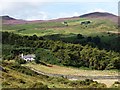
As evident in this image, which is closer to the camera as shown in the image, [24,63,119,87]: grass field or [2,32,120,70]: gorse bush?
[24,63,119,87]: grass field

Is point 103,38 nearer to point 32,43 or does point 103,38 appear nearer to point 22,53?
point 32,43

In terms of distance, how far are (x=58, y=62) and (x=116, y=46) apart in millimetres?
30771

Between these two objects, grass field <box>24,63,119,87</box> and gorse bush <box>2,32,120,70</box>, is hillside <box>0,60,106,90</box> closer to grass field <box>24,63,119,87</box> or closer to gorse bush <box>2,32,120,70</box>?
grass field <box>24,63,119,87</box>

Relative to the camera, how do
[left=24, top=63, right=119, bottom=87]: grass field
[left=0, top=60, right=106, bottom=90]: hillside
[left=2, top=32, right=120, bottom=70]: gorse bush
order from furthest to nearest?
[left=2, top=32, right=120, bottom=70]: gorse bush < [left=24, top=63, right=119, bottom=87]: grass field < [left=0, top=60, right=106, bottom=90]: hillside

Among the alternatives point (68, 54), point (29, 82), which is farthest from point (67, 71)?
point (29, 82)

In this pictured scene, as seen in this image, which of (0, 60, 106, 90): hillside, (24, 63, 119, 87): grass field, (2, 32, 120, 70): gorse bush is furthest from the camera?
(2, 32, 120, 70): gorse bush

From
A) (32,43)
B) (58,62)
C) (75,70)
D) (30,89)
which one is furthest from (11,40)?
(30,89)

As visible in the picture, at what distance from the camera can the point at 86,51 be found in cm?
8825

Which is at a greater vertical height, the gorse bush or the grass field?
the gorse bush

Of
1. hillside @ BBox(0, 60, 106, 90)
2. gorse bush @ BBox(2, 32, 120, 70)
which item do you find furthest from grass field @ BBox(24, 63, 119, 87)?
hillside @ BBox(0, 60, 106, 90)

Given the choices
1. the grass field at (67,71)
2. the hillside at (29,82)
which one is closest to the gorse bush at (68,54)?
the grass field at (67,71)

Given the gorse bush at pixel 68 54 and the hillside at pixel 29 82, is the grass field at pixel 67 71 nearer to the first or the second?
the gorse bush at pixel 68 54

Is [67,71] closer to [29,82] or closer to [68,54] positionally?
[68,54]

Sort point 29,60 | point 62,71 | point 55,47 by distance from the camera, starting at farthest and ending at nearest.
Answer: point 55,47 < point 29,60 < point 62,71
